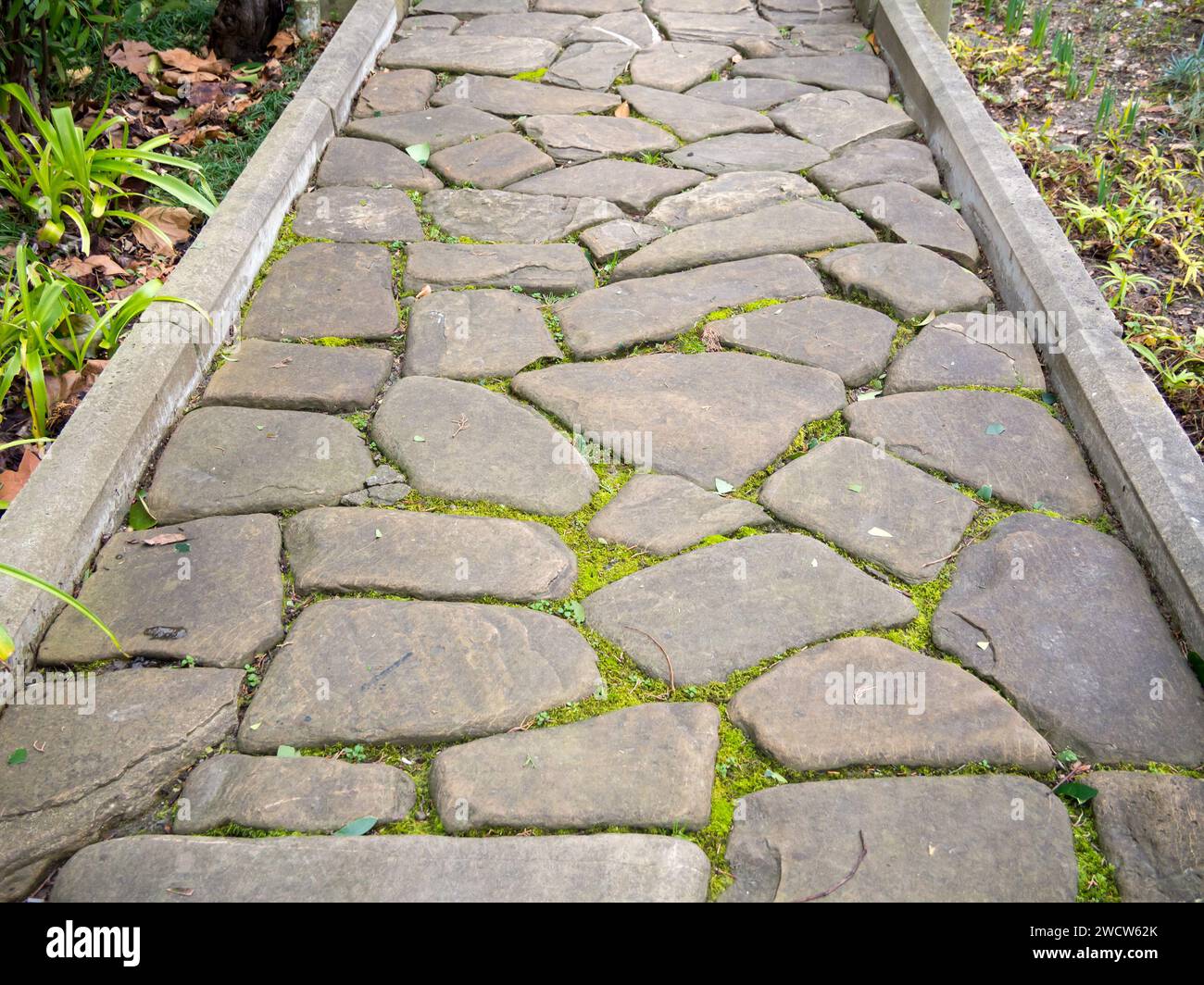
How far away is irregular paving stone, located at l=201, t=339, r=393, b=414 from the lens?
2.59m

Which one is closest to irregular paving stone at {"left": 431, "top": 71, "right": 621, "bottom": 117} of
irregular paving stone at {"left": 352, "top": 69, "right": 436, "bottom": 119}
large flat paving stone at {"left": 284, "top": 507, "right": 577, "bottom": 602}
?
irregular paving stone at {"left": 352, "top": 69, "right": 436, "bottom": 119}

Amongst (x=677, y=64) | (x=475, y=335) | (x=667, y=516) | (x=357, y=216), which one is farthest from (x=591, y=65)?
(x=667, y=516)

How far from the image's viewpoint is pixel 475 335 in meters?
2.86

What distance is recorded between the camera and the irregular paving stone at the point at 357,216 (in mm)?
3312

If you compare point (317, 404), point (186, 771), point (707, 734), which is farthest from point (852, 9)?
point (186, 771)

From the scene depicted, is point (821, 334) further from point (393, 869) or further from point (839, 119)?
point (393, 869)

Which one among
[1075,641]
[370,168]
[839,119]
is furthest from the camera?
[839,119]

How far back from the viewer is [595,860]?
1.59 meters

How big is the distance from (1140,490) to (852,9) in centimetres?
Answer: 392

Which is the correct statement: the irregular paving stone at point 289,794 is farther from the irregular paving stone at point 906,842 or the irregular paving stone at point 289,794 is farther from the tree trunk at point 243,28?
the tree trunk at point 243,28

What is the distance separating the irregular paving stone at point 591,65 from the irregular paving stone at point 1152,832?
359cm

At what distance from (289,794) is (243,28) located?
404 cm

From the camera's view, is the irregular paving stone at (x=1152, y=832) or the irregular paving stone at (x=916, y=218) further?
the irregular paving stone at (x=916, y=218)

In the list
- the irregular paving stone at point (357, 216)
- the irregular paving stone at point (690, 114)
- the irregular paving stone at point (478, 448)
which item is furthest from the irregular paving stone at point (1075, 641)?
the irregular paving stone at point (690, 114)
